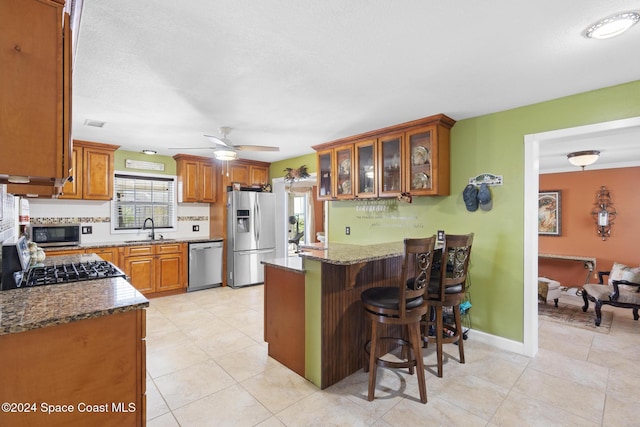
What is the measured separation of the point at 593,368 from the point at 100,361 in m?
3.67

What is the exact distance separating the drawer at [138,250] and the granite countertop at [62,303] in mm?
2913

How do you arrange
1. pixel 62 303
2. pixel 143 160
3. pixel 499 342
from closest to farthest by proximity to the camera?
pixel 62 303 → pixel 499 342 → pixel 143 160

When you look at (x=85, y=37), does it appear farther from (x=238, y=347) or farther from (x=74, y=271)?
(x=238, y=347)

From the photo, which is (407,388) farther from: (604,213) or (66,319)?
(604,213)

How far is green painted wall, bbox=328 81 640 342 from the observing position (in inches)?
109

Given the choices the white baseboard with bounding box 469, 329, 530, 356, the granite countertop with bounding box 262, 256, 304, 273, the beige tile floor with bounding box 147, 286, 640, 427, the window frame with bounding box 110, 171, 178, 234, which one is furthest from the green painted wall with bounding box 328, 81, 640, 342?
the window frame with bounding box 110, 171, 178, 234

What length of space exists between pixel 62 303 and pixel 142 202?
13.7 feet

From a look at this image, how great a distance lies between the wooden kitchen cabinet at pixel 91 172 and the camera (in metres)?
4.32

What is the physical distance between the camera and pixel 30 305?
146 cm

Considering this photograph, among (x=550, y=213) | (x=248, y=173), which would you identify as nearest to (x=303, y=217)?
(x=248, y=173)

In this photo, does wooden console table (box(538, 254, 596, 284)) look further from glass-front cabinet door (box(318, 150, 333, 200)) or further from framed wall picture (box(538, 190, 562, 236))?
glass-front cabinet door (box(318, 150, 333, 200))

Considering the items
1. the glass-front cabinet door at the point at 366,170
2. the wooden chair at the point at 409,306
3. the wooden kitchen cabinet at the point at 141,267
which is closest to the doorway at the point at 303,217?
→ the wooden kitchen cabinet at the point at 141,267

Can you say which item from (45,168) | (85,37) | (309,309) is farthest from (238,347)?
(85,37)

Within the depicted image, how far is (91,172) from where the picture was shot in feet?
14.7
